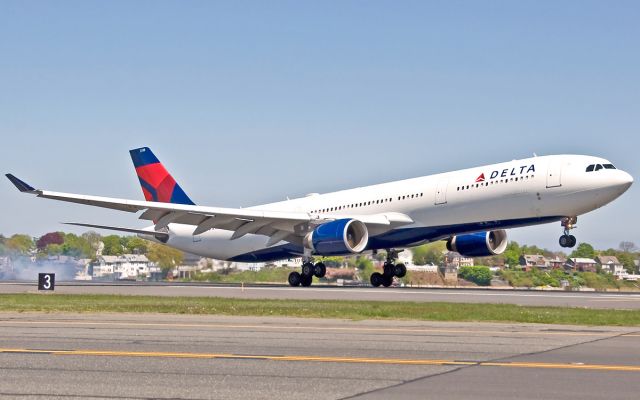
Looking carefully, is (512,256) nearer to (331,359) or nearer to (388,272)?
(388,272)

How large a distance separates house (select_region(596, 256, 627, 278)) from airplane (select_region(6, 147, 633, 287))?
48.9 feet

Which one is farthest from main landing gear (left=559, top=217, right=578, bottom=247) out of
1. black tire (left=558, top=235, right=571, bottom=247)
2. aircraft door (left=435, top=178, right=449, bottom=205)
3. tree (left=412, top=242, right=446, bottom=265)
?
tree (left=412, top=242, right=446, bottom=265)

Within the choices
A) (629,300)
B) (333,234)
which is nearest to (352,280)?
(333,234)

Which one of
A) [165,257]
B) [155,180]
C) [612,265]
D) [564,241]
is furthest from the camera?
[165,257]

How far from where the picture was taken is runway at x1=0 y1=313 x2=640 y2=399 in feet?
38.1

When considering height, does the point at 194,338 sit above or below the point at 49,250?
below

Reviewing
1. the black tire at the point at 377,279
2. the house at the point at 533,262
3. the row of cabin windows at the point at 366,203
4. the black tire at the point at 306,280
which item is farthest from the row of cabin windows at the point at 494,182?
the house at the point at 533,262

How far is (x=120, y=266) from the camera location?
9206 cm

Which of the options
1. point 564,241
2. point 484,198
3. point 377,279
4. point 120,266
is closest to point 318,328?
point 564,241

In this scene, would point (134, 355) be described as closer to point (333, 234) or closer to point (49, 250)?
point (333, 234)

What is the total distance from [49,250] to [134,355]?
76952mm

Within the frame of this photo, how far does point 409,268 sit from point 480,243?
11.7 meters

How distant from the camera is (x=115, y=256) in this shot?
92.1 m

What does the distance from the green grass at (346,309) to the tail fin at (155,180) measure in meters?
23.8
